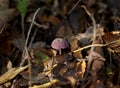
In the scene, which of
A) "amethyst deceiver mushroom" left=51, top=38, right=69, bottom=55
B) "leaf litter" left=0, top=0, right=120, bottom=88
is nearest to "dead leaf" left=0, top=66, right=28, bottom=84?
"leaf litter" left=0, top=0, right=120, bottom=88

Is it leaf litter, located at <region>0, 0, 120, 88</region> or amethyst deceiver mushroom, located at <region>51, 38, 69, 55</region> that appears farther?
amethyst deceiver mushroom, located at <region>51, 38, 69, 55</region>

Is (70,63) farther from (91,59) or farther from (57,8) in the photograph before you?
(57,8)

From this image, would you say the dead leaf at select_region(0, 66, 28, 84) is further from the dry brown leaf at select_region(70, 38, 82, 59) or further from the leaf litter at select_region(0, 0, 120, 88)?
the dry brown leaf at select_region(70, 38, 82, 59)

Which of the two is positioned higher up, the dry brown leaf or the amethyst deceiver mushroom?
the amethyst deceiver mushroom

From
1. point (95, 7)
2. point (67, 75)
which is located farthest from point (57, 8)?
point (67, 75)

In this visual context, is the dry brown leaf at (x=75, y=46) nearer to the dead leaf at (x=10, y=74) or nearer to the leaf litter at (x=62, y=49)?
the leaf litter at (x=62, y=49)

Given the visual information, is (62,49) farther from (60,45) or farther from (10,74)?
(10,74)

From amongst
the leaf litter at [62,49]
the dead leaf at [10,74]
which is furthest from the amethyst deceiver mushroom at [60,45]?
the dead leaf at [10,74]

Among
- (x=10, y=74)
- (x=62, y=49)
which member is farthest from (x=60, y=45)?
(x=10, y=74)
